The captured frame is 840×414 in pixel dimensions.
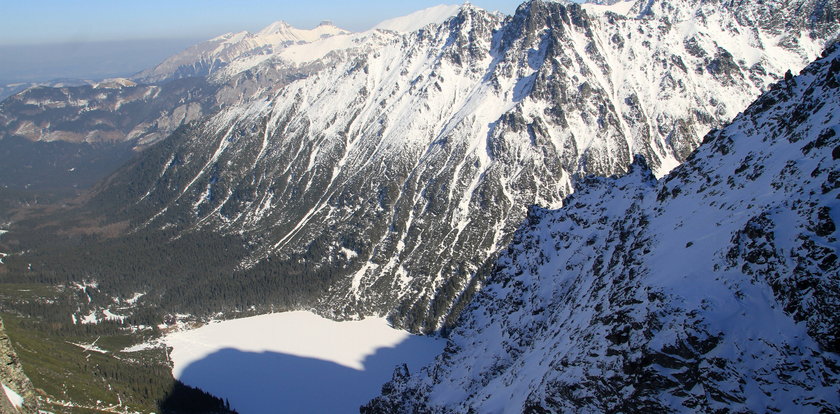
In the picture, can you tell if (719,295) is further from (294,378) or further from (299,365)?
(299,365)

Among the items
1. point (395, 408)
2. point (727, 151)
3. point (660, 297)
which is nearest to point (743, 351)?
point (660, 297)

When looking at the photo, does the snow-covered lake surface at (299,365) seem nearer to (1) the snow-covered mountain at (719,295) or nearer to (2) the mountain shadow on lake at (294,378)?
A: (2) the mountain shadow on lake at (294,378)

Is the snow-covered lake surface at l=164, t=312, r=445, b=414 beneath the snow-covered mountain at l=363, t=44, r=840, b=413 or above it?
beneath

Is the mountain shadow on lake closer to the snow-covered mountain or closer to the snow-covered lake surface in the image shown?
the snow-covered lake surface

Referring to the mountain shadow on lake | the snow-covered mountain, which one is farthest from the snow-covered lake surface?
the snow-covered mountain

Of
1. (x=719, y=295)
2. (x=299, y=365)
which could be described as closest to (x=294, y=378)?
(x=299, y=365)

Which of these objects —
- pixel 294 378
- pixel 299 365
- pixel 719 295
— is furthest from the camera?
pixel 299 365

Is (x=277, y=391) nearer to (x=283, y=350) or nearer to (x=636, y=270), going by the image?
(x=283, y=350)
